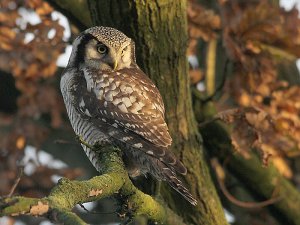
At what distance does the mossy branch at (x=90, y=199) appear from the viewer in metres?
2.38

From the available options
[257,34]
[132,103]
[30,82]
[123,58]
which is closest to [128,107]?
[132,103]

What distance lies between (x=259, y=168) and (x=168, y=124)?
1.27m

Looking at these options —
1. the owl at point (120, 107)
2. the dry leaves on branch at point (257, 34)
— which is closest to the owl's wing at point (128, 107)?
the owl at point (120, 107)

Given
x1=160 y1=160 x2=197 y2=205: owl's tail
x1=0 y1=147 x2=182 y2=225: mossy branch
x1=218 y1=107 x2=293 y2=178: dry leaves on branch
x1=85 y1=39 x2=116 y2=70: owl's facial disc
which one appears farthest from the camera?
x1=218 y1=107 x2=293 y2=178: dry leaves on branch

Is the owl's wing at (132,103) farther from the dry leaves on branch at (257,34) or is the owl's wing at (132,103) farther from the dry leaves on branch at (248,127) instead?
the dry leaves on branch at (257,34)

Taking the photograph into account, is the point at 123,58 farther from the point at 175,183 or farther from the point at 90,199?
the point at 90,199

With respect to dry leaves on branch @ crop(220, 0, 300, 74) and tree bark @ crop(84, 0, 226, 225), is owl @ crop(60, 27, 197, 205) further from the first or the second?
dry leaves on branch @ crop(220, 0, 300, 74)

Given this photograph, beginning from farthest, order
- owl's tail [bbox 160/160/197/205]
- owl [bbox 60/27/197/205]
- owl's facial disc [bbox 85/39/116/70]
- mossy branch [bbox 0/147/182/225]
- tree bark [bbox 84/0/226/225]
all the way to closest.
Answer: owl's facial disc [bbox 85/39/116/70] → tree bark [bbox 84/0/226/225] → owl [bbox 60/27/197/205] → owl's tail [bbox 160/160/197/205] → mossy branch [bbox 0/147/182/225]

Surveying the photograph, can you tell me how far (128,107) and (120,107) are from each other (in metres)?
0.04

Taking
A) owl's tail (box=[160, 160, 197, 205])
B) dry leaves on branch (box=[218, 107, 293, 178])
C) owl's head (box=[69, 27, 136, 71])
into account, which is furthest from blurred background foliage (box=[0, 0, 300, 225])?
owl's tail (box=[160, 160, 197, 205])

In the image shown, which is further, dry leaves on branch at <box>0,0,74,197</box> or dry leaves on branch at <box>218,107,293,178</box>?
dry leaves on branch at <box>0,0,74,197</box>

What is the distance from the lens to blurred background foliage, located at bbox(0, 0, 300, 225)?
5.30 m

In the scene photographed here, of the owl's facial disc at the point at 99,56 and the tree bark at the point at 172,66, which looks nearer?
the tree bark at the point at 172,66

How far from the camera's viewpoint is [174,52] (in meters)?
4.25
